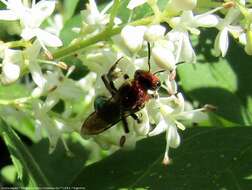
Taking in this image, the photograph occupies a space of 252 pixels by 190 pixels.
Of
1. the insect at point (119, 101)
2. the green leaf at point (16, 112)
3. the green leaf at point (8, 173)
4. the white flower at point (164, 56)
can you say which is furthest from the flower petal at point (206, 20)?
the green leaf at point (8, 173)

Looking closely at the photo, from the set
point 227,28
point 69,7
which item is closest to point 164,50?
point 227,28

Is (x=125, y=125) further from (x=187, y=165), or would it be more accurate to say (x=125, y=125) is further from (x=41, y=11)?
(x=41, y=11)

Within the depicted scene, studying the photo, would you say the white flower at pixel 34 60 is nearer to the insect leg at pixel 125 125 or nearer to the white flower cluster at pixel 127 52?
the white flower cluster at pixel 127 52

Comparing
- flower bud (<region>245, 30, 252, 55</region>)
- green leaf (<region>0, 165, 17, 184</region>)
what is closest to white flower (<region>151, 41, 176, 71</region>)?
flower bud (<region>245, 30, 252, 55</region>)

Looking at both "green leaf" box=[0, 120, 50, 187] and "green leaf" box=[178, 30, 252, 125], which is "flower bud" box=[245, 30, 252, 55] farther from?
"green leaf" box=[0, 120, 50, 187]

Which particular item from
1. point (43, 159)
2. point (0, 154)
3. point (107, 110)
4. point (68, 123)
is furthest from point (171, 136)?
point (0, 154)

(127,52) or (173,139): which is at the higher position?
(127,52)

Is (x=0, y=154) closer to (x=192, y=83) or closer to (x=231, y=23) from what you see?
(x=192, y=83)
